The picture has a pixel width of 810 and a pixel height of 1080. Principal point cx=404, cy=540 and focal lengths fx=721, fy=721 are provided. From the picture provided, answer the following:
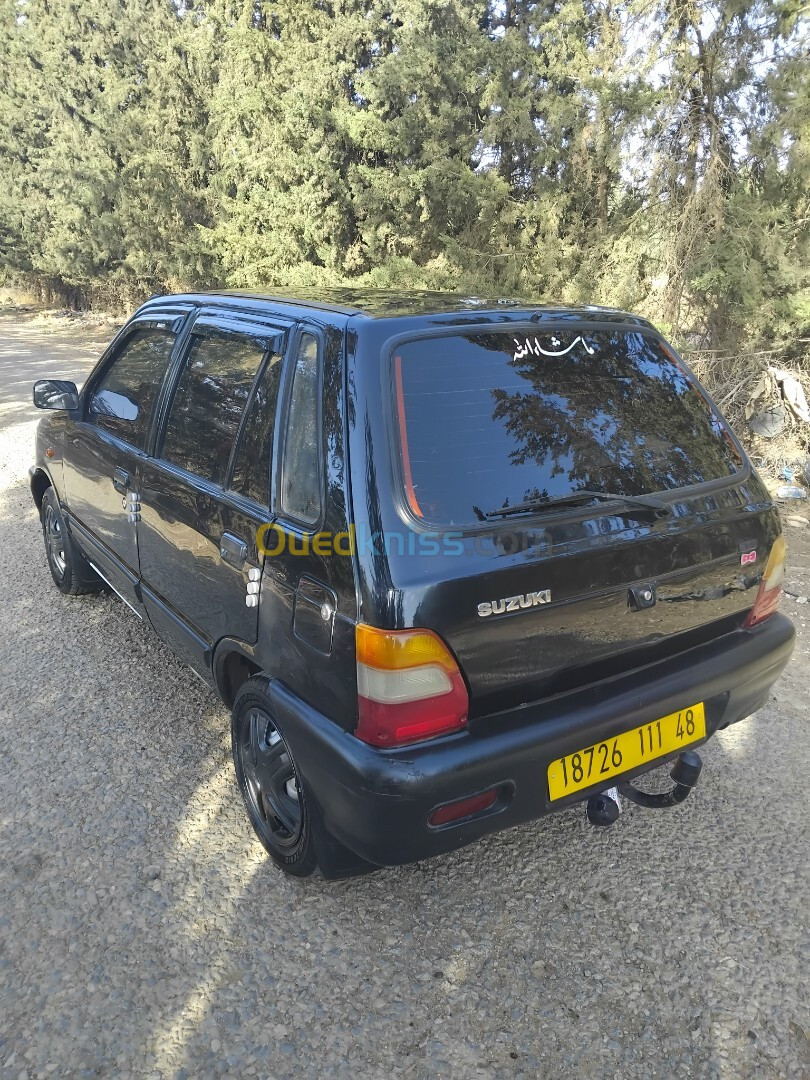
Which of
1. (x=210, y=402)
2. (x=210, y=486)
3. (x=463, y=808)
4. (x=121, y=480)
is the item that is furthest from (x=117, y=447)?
(x=463, y=808)

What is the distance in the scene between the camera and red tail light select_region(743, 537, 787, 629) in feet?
8.02

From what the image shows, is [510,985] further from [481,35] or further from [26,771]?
[481,35]

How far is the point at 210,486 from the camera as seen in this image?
2.56 m

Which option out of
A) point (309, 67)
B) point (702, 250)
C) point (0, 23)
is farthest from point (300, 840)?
point (0, 23)

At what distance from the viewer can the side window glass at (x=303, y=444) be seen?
206cm

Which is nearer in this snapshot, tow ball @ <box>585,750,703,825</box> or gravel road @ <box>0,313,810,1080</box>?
gravel road @ <box>0,313,810,1080</box>

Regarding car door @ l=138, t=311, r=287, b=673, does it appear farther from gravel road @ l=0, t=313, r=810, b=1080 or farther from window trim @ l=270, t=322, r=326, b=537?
gravel road @ l=0, t=313, r=810, b=1080

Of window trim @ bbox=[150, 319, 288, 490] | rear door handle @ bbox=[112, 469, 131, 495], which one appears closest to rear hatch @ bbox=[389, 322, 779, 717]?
window trim @ bbox=[150, 319, 288, 490]

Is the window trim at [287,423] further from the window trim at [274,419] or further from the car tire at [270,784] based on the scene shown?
the car tire at [270,784]

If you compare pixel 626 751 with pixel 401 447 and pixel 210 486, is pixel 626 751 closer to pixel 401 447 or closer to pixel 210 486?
pixel 401 447

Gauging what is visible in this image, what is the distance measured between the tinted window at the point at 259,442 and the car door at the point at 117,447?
87cm

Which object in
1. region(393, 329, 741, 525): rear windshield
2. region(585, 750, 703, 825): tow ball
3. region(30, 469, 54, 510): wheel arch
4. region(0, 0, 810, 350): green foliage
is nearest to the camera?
region(393, 329, 741, 525): rear windshield

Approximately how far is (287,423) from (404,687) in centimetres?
91

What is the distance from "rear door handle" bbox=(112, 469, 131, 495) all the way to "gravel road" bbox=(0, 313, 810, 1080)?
1100 mm
